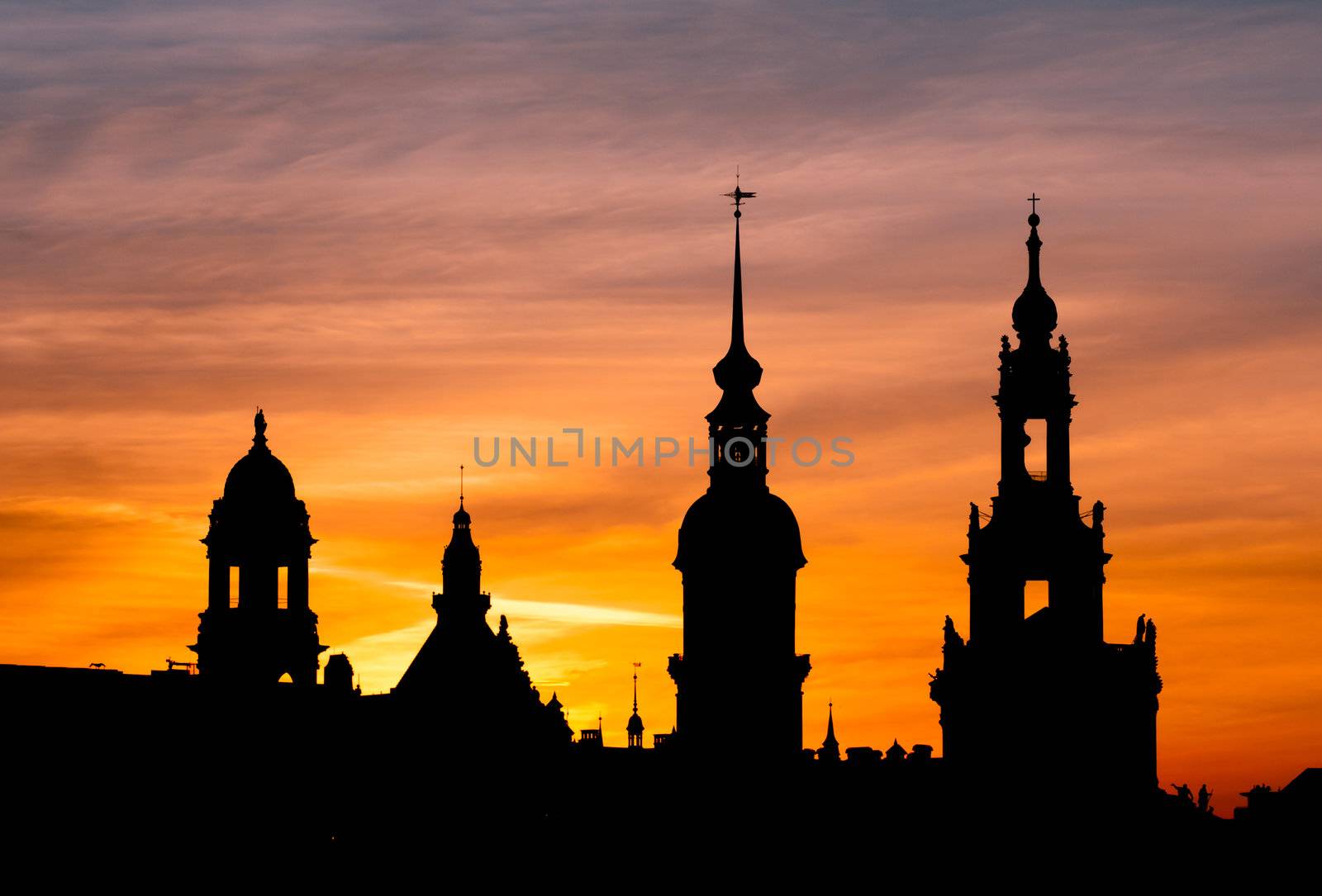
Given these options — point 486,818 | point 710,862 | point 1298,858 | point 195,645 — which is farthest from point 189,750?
point 1298,858

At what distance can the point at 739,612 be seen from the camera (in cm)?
19100

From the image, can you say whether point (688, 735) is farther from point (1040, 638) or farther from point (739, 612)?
point (1040, 638)

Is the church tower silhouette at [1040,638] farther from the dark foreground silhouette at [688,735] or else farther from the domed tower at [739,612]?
the domed tower at [739,612]

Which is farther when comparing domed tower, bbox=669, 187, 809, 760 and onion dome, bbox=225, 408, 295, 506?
domed tower, bbox=669, 187, 809, 760

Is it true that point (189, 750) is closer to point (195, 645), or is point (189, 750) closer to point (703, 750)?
point (195, 645)

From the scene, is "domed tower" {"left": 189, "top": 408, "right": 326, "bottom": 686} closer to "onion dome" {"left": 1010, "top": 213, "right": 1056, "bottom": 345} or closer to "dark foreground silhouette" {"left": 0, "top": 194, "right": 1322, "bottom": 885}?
"dark foreground silhouette" {"left": 0, "top": 194, "right": 1322, "bottom": 885}

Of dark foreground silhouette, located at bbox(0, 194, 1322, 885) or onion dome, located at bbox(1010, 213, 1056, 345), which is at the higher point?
onion dome, located at bbox(1010, 213, 1056, 345)

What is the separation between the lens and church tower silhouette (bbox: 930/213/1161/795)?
170 metres

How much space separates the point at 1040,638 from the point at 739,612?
2321 cm

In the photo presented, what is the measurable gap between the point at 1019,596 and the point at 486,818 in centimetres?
2758

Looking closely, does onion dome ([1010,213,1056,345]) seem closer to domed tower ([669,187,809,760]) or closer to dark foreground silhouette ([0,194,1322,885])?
dark foreground silhouette ([0,194,1322,885])

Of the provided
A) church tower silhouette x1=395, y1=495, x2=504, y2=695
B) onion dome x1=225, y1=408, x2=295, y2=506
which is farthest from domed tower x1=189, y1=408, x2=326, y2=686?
church tower silhouette x1=395, y1=495, x2=504, y2=695

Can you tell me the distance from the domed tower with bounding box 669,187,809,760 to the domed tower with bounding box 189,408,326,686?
86.5 ft

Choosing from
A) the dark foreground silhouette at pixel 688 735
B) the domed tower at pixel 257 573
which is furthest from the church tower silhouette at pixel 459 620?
the domed tower at pixel 257 573
